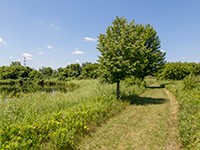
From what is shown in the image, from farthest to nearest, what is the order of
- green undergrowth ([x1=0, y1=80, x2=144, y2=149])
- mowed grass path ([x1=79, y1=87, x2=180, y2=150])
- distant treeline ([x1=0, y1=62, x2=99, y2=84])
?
distant treeline ([x1=0, y1=62, x2=99, y2=84]) → mowed grass path ([x1=79, y1=87, x2=180, y2=150]) → green undergrowth ([x1=0, y1=80, x2=144, y2=149])

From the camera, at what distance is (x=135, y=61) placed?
Result: 44.0ft

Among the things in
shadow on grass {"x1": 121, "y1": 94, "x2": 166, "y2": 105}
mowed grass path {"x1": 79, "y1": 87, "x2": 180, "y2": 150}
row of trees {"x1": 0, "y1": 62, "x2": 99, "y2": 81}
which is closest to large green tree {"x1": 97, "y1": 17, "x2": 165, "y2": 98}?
shadow on grass {"x1": 121, "y1": 94, "x2": 166, "y2": 105}

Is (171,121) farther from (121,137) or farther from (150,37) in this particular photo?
(150,37)

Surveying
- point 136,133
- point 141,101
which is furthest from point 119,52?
point 136,133

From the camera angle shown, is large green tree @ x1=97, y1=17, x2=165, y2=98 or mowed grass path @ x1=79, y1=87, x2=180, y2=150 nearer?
mowed grass path @ x1=79, y1=87, x2=180, y2=150

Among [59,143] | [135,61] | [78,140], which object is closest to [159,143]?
[78,140]

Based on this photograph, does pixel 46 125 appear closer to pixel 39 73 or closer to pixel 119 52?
pixel 119 52

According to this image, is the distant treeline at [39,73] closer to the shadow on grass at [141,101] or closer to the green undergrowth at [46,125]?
the shadow on grass at [141,101]

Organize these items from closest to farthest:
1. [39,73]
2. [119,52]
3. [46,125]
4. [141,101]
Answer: [46,125], [119,52], [141,101], [39,73]

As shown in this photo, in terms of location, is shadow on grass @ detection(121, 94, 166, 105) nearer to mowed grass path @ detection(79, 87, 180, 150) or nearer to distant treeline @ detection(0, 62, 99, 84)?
mowed grass path @ detection(79, 87, 180, 150)

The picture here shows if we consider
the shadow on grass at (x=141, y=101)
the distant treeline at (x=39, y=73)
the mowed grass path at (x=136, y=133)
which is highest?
the distant treeline at (x=39, y=73)

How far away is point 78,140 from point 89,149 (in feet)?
2.21

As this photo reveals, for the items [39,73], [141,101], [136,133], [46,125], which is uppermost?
[39,73]

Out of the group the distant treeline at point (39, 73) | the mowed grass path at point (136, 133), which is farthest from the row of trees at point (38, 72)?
the mowed grass path at point (136, 133)
